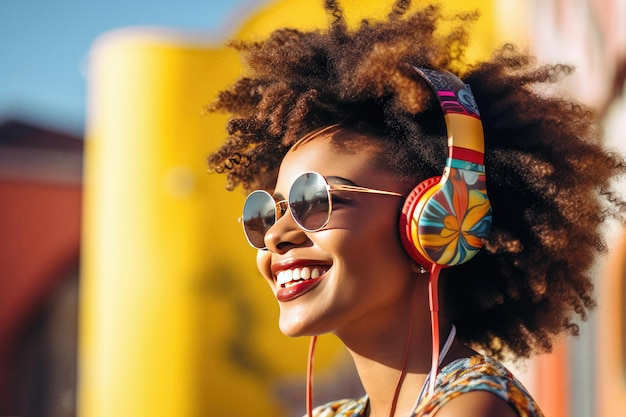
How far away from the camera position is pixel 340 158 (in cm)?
237

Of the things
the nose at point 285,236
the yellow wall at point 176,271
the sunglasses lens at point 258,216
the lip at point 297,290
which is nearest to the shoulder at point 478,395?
the lip at point 297,290

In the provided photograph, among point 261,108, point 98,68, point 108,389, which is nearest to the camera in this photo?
point 261,108

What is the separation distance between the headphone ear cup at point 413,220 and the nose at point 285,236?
247mm

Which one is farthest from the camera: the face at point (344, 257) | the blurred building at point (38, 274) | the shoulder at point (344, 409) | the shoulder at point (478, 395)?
the blurred building at point (38, 274)

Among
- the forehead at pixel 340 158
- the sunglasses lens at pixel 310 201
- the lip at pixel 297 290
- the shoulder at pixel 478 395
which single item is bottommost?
the shoulder at pixel 478 395

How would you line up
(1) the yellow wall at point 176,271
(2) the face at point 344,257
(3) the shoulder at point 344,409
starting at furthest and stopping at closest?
(1) the yellow wall at point 176,271 → (3) the shoulder at point 344,409 → (2) the face at point 344,257

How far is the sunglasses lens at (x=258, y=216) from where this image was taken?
2475mm

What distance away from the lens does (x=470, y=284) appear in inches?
99.3

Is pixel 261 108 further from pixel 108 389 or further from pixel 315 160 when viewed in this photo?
pixel 108 389

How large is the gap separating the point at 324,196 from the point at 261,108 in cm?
36

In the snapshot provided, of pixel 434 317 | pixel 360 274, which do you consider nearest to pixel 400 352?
pixel 434 317

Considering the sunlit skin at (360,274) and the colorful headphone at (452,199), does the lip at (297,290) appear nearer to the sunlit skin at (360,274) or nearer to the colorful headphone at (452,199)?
the sunlit skin at (360,274)

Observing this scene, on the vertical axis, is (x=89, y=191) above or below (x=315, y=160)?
above

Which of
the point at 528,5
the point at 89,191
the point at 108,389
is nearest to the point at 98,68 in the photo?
the point at 89,191
